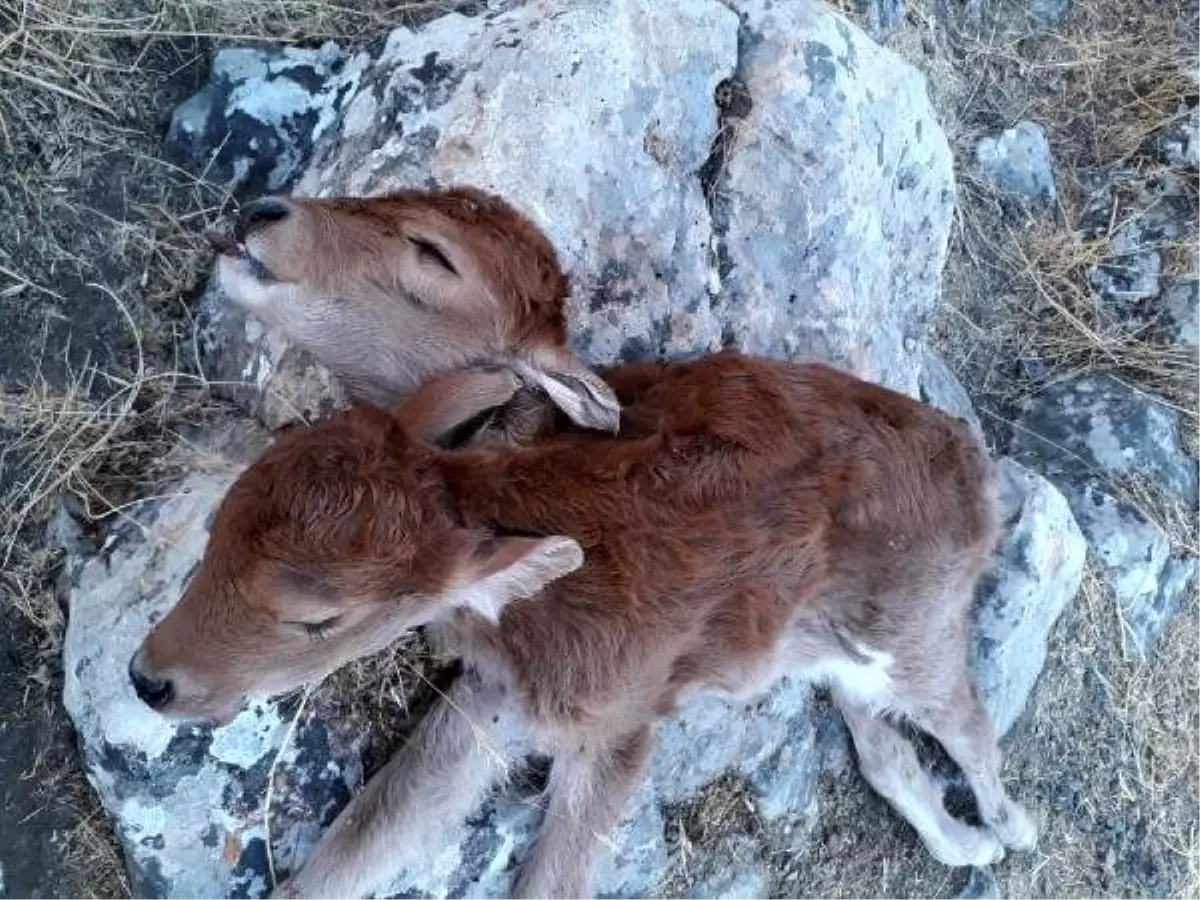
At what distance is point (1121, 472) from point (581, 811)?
334 centimetres

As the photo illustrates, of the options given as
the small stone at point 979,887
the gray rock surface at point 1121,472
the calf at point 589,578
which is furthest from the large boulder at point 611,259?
the gray rock surface at point 1121,472

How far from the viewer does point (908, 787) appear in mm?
5480

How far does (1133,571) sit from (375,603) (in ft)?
13.7

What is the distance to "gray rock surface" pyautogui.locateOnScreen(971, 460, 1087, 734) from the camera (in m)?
5.63

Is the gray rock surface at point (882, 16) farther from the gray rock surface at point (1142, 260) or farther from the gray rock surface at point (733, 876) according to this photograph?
the gray rock surface at point (733, 876)

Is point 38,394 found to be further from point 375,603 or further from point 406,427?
point 375,603

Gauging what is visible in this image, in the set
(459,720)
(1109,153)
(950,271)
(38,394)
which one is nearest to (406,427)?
(459,720)

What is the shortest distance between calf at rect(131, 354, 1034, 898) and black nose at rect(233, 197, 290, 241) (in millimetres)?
715

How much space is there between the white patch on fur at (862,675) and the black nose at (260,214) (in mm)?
2396

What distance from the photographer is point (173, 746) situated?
4273 millimetres

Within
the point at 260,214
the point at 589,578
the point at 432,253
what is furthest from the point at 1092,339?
the point at 260,214

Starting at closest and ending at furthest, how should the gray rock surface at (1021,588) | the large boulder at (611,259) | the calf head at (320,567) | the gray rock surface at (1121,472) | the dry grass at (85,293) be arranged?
the calf head at (320,567) < the large boulder at (611,259) < the dry grass at (85,293) < the gray rock surface at (1021,588) < the gray rock surface at (1121,472)

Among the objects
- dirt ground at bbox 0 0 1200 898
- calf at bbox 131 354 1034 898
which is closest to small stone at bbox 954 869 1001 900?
dirt ground at bbox 0 0 1200 898

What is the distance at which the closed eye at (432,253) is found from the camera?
4.05m
